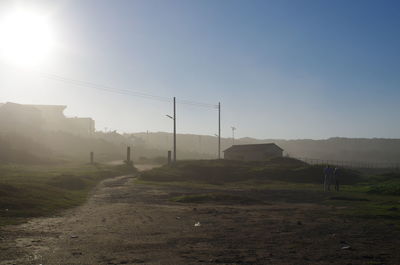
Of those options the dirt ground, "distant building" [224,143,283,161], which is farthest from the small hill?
the dirt ground

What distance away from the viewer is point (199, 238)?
13.8m

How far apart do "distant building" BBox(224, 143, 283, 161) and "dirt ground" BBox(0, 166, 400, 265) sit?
176 ft

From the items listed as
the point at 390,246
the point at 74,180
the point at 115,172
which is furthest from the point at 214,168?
the point at 390,246

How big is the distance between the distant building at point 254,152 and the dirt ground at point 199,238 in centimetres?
5379

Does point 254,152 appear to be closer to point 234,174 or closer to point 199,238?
point 234,174

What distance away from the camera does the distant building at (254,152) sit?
7562cm

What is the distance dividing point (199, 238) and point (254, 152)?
63387 mm

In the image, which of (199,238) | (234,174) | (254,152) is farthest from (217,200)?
(254,152)

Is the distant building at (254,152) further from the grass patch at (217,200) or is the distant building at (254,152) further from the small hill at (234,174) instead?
the grass patch at (217,200)

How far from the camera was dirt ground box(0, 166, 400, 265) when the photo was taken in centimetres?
1096

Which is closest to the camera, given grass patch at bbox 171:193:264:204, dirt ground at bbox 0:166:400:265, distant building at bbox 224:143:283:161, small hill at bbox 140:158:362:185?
dirt ground at bbox 0:166:400:265

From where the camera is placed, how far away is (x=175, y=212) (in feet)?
68.7

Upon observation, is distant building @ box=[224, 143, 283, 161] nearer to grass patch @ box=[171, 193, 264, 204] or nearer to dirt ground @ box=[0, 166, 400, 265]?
grass patch @ box=[171, 193, 264, 204]

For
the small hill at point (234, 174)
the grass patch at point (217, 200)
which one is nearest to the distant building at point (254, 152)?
the small hill at point (234, 174)
